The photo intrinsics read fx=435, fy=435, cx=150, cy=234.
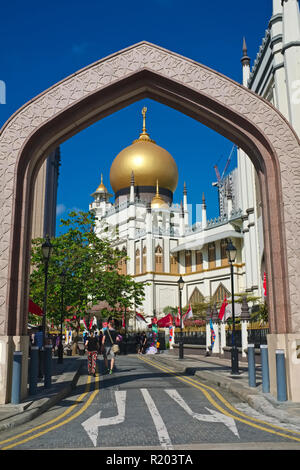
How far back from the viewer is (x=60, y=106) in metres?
10.5

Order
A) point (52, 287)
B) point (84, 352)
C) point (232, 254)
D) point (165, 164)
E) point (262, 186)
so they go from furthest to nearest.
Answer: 1. point (165, 164)
2. point (84, 352)
3. point (52, 287)
4. point (232, 254)
5. point (262, 186)

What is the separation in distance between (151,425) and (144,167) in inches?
2289

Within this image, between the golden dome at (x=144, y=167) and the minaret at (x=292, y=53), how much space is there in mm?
41629

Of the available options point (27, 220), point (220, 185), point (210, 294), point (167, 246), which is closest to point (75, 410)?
point (27, 220)

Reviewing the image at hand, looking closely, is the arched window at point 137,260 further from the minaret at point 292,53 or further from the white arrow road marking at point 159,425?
the white arrow road marking at point 159,425

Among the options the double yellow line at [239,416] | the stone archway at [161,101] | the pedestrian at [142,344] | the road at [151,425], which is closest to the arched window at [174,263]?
the pedestrian at [142,344]

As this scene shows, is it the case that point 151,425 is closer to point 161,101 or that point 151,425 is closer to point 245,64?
point 161,101

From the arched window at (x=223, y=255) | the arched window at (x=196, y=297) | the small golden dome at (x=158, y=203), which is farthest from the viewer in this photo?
the small golden dome at (x=158, y=203)

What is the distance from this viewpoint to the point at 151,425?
6730 mm

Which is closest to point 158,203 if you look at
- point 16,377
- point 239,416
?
point 16,377

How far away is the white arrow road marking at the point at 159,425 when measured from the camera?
5.55 metres

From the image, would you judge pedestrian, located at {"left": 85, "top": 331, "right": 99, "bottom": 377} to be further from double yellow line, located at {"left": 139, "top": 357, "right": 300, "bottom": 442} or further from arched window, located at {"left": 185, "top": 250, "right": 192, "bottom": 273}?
arched window, located at {"left": 185, "top": 250, "right": 192, "bottom": 273}
